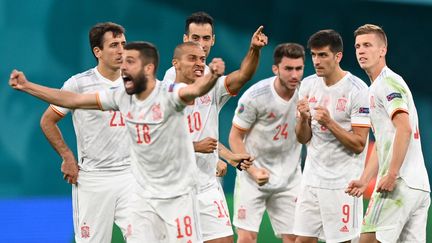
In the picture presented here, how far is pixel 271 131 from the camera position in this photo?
32.0 feet

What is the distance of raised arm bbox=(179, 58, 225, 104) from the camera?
22.8 feet

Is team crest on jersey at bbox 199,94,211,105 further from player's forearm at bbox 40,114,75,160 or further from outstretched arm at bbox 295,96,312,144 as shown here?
player's forearm at bbox 40,114,75,160

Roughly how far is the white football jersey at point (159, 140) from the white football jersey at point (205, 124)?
1.15m

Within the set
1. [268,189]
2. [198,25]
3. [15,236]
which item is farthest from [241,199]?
[15,236]

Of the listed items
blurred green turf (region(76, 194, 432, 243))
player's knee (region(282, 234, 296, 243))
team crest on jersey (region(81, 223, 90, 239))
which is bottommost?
blurred green turf (region(76, 194, 432, 243))

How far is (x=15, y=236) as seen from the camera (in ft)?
39.1

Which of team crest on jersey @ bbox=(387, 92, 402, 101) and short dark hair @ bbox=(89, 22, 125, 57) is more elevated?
short dark hair @ bbox=(89, 22, 125, 57)

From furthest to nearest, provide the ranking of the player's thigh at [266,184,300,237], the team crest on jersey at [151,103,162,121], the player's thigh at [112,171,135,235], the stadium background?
the stadium background, the player's thigh at [266,184,300,237], the player's thigh at [112,171,135,235], the team crest on jersey at [151,103,162,121]

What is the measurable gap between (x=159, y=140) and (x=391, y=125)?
6.06 ft

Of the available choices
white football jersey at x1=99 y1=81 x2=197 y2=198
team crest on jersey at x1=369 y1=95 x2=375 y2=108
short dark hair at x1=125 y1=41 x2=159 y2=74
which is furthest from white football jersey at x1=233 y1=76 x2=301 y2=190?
short dark hair at x1=125 y1=41 x2=159 y2=74

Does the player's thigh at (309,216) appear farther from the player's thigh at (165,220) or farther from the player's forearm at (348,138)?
the player's thigh at (165,220)

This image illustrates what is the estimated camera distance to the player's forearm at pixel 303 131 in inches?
358

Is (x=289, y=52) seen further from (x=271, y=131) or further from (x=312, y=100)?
(x=271, y=131)

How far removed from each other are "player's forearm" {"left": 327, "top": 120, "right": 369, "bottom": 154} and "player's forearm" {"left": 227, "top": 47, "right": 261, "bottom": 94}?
0.94 m
